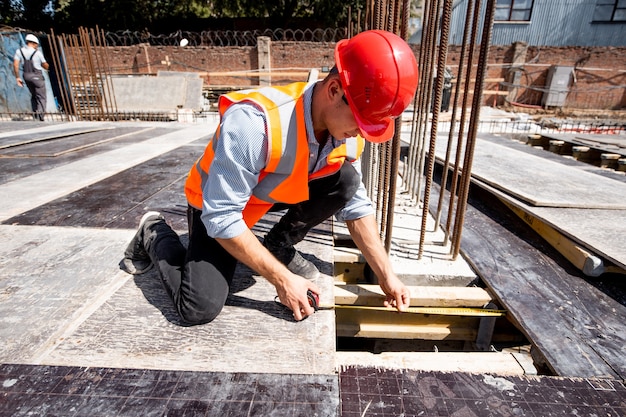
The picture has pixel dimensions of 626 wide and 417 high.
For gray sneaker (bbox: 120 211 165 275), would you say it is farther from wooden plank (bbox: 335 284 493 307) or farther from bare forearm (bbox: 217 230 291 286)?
wooden plank (bbox: 335 284 493 307)

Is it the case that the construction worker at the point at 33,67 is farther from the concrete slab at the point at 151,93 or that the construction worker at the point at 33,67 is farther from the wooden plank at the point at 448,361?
the wooden plank at the point at 448,361

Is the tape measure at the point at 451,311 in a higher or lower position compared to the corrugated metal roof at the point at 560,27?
lower

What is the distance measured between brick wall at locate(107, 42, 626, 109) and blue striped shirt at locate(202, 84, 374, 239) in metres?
15.7

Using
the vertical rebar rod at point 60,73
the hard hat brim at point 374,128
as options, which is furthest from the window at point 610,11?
the hard hat brim at point 374,128

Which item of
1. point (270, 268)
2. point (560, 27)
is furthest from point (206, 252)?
point (560, 27)

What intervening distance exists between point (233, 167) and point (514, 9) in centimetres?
2190

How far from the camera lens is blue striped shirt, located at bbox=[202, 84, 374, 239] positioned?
4.57ft

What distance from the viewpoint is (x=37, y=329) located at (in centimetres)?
161

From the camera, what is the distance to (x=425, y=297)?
2.14 meters

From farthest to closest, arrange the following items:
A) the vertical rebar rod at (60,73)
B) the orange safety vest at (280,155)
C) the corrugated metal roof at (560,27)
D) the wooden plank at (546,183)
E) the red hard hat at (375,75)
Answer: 1. the corrugated metal roof at (560,27)
2. the vertical rebar rod at (60,73)
3. the wooden plank at (546,183)
4. the orange safety vest at (280,155)
5. the red hard hat at (375,75)

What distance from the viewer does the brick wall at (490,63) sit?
1566cm

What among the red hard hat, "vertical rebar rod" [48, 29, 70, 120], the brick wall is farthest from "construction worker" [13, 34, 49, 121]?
the red hard hat

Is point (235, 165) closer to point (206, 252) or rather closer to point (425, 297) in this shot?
point (206, 252)

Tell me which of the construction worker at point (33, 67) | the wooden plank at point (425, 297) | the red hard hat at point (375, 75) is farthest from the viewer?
the construction worker at point (33, 67)
